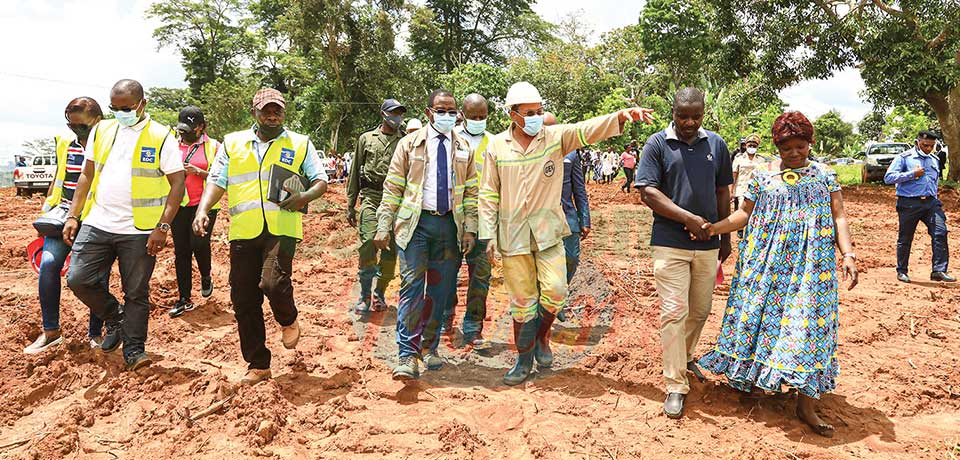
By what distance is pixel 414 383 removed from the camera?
3967 millimetres

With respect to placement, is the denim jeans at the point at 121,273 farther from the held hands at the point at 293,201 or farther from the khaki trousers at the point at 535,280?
the khaki trousers at the point at 535,280

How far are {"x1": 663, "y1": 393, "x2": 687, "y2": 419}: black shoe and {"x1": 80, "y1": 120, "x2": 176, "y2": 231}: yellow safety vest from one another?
3.55 metres

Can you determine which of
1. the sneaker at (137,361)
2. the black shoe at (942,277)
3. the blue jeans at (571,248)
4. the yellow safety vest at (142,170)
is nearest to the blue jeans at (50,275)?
the yellow safety vest at (142,170)

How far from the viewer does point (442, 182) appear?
408 cm

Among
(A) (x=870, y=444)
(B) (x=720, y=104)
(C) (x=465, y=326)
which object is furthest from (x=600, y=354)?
(B) (x=720, y=104)

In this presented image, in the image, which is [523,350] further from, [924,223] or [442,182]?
[924,223]

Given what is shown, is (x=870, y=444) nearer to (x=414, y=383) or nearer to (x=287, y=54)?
(x=414, y=383)

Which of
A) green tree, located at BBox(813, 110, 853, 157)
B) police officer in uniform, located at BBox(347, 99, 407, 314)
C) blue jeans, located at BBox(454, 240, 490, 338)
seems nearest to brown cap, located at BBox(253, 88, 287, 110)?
police officer in uniform, located at BBox(347, 99, 407, 314)

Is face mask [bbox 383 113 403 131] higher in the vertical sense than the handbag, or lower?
higher

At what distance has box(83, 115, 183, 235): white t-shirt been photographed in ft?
13.2

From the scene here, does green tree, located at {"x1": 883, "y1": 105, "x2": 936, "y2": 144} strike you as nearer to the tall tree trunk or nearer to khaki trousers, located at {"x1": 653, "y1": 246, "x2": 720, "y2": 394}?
the tall tree trunk

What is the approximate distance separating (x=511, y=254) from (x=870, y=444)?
2.21 m

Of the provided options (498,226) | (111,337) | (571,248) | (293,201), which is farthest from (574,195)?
(111,337)

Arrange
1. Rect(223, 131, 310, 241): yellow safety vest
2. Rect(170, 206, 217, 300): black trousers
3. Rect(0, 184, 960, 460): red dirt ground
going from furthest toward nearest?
Rect(170, 206, 217, 300): black trousers → Rect(223, 131, 310, 241): yellow safety vest → Rect(0, 184, 960, 460): red dirt ground
